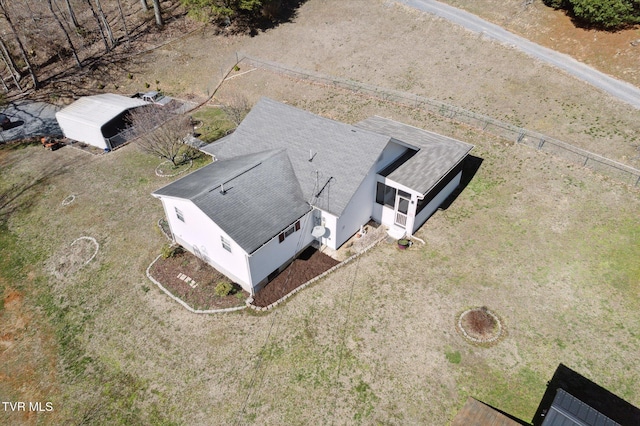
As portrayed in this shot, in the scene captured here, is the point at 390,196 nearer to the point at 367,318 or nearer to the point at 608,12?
the point at 367,318

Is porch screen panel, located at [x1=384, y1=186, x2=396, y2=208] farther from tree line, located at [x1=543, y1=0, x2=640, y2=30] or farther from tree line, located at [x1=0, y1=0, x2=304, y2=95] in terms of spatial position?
tree line, located at [x1=0, y1=0, x2=304, y2=95]

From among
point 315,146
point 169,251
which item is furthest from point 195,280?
point 315,146

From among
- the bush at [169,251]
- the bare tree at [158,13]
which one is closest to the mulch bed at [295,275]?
the bush at [169,251]

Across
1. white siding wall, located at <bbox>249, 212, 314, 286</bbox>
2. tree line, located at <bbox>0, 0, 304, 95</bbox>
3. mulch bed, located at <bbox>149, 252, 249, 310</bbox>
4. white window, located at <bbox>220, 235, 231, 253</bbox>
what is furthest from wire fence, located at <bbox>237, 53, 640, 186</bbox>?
mulch bed, located at <bbox>149, 252, 249, 310</bbox>

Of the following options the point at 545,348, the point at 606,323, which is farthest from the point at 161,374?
the point at 606,323

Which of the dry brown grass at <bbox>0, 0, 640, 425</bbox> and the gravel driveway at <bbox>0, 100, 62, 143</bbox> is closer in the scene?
the dry brown grass at <bbox>0, 0, 640, 425</bbox>

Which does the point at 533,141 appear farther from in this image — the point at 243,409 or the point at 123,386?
the point at 123,386
